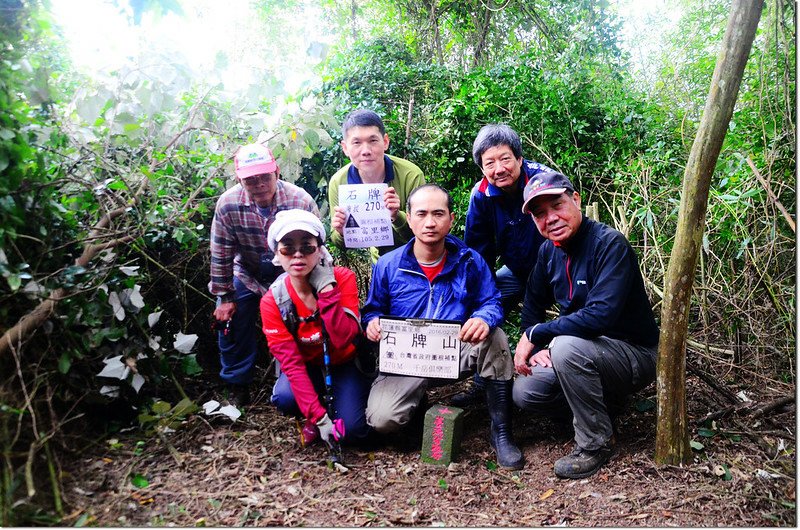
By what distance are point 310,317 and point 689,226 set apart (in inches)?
81.7

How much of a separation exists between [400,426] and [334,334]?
673 mm

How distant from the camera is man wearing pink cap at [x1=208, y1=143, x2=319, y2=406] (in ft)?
12.0

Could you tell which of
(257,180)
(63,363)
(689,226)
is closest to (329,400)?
(63,363)

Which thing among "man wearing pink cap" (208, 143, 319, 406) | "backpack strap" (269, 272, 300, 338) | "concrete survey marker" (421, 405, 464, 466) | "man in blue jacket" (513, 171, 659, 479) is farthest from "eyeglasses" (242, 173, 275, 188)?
"concrete survey marker" (421, 405, 464, 466)

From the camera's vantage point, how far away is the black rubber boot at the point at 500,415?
10.7 feet

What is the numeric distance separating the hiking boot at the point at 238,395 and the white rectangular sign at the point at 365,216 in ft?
4.20

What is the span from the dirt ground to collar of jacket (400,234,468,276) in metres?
1.11

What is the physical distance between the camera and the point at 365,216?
375 cm

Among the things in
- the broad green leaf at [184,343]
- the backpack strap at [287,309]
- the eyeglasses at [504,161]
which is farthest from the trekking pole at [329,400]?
the eyeglasses at [504,161]

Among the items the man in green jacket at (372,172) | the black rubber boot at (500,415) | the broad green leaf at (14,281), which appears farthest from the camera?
the man in green jacket at (372,172)

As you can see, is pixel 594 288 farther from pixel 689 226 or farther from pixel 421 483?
pixel 421 483

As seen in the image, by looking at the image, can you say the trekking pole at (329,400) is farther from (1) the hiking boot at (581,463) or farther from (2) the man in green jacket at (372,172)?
(1) the hiking boot at (581,463)

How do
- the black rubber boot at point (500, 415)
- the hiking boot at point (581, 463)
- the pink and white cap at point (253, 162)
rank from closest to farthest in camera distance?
the hiking boot at point (581, 463), the black rubber boot at point (500, 415), the pink and white cap at point (253, 162)

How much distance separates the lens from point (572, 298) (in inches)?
127
